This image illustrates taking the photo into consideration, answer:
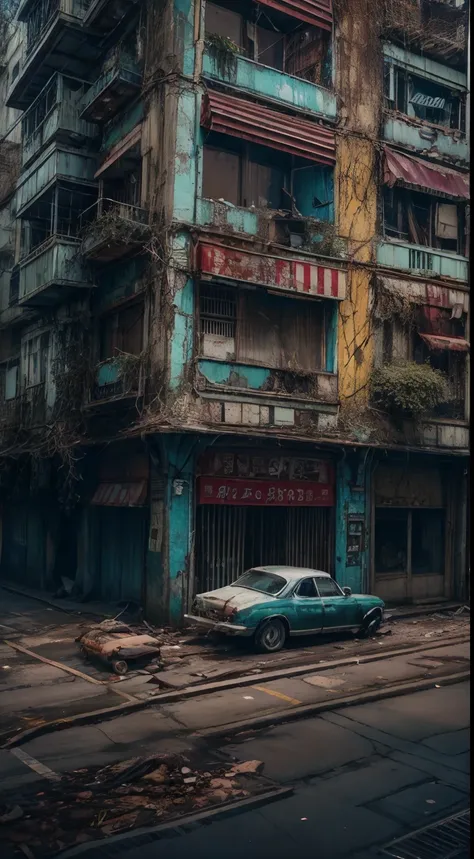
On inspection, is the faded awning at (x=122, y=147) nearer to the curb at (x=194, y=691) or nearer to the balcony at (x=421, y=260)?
the balcony at (x=421, y=260)

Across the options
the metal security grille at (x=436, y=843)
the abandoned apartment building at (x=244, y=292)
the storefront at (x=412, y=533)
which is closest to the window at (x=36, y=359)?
the abandoned apartment building at (x=244, y=292)

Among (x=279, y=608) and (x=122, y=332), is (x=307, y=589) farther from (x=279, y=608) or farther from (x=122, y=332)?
(x=122, y=332)

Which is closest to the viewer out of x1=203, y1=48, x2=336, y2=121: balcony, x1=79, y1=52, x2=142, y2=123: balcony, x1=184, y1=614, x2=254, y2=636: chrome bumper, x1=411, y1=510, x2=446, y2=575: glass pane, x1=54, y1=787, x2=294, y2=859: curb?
x1=54, y1=787, x2=294, y2=859: curb

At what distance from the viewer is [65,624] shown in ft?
58.9

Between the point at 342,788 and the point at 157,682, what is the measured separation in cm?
511

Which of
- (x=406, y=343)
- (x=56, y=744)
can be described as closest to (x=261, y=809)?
(x=56, y=744)

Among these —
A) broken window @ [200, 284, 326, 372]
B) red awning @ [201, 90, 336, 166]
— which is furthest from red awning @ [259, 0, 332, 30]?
broken window @ [200, 284, 326, 372]

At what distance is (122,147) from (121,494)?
8.42 m

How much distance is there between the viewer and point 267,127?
60.4ft

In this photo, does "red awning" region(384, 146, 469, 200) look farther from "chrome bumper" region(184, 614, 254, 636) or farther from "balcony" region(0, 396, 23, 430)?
"balcony" region(0, 396, 23, 430)

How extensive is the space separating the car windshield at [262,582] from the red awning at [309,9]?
13503 mm

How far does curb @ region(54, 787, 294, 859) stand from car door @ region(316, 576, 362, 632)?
780 centimetres

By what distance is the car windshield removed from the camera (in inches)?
591

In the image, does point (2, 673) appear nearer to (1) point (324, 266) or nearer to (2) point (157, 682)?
(2) point (157, 682)
